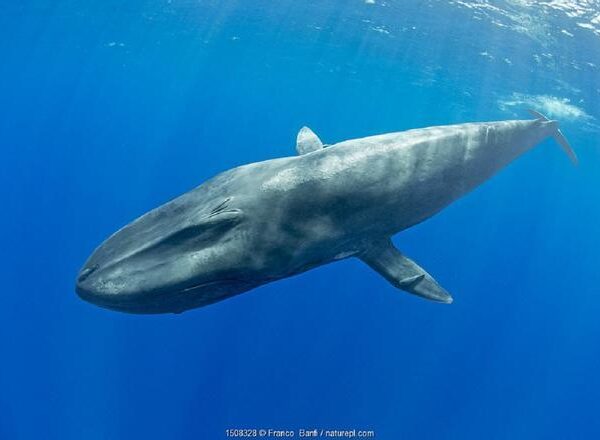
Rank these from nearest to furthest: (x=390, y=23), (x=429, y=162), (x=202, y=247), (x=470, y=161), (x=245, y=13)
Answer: (x=202, y=247)
(x=429, y=162)
(x=470, y=161)
(x=390, y=23)
(x=245, y=13)

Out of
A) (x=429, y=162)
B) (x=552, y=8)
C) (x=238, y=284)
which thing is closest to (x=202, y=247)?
(x=238, y=284)

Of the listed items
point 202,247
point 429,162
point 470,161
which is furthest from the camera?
point 470,161

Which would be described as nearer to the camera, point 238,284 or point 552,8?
point 238,284

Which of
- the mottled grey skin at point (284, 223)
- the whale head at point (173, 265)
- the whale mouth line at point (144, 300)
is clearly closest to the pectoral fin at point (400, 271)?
the mottled grey skin at point (284, 223)

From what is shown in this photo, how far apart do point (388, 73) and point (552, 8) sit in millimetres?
26947

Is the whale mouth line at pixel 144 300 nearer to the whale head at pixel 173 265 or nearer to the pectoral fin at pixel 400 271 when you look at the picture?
the whale head at pixel 173 265

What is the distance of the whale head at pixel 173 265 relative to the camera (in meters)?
5.02

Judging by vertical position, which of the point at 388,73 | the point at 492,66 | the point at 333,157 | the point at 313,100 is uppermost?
the point at 333,157

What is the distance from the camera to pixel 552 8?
2225 centimetres

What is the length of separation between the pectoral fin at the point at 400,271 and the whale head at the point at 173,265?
2.27 metres

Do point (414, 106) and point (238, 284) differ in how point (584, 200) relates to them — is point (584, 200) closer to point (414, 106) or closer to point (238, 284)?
point (414, 106)

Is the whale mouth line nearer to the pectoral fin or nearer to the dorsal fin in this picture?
the pectoral fin

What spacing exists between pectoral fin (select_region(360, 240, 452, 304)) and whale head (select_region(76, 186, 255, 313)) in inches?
89.4

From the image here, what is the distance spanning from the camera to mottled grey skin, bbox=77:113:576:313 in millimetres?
5184
